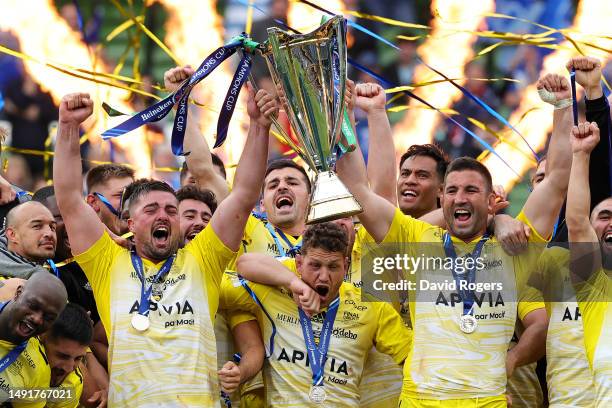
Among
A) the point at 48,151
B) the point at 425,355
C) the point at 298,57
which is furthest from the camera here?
the point at 48,151

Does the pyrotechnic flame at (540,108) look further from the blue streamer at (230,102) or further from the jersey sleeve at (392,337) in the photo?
the blue streamer at (230,102)

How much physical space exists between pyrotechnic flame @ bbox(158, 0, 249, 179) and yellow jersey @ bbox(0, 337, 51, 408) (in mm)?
4068

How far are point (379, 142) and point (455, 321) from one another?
45.8 inches

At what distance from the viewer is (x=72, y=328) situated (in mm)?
6793

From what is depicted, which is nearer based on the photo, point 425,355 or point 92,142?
point 425,355

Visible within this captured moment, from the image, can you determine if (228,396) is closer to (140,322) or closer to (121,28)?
(140,322)

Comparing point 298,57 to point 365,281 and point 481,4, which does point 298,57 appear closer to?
point 365,281

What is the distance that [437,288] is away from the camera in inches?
272

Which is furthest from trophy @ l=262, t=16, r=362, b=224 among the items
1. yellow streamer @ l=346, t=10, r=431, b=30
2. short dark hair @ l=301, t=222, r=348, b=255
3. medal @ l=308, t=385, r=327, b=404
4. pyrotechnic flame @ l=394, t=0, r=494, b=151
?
pyrotechnic flame @ l=394, t=0, r=494, b=151

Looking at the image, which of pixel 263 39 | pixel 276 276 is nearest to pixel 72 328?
pixel 276 276

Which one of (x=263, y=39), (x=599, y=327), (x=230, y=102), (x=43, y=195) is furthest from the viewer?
(x=263, y=39)

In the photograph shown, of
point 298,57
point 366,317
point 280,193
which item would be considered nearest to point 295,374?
point 366,317

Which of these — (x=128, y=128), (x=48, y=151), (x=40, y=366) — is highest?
(x=48, y=151)

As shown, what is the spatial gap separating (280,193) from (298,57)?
5.10ft
